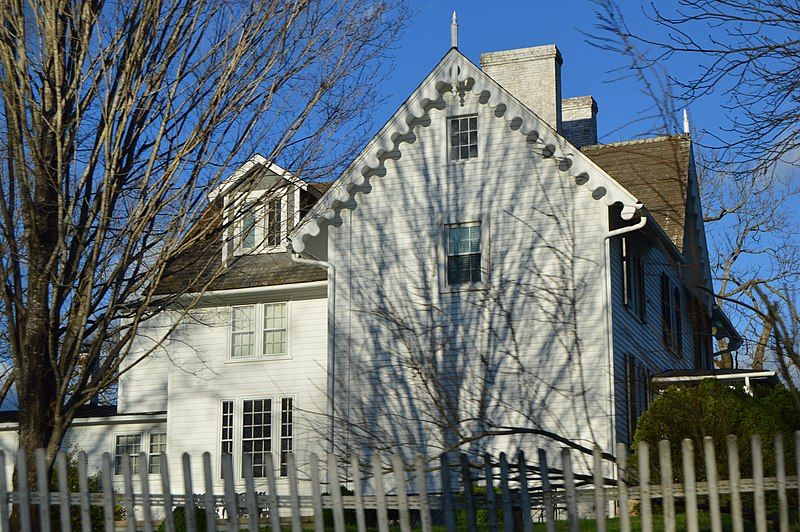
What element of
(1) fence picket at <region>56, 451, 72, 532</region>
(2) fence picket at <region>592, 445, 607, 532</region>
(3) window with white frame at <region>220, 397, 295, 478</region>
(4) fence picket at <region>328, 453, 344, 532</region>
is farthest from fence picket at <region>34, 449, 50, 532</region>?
(3) window with white frame at <region>220, 397, 295, 478</region>

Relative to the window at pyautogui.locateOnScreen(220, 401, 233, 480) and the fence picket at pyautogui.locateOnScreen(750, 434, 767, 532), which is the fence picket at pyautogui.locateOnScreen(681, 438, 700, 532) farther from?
the window at pyautogui.locateOnScreen(220, 401, 233, 480)

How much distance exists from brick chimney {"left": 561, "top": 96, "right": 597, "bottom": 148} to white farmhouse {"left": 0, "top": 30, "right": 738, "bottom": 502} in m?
4.84

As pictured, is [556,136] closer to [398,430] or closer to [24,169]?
[398,430]

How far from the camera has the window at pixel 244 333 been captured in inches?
955

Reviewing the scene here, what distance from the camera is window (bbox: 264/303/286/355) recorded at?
24.1m

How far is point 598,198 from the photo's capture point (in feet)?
66.8

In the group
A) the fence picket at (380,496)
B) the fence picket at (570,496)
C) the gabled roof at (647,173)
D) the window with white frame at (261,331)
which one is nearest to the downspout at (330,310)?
the window with white frame at (261,331)

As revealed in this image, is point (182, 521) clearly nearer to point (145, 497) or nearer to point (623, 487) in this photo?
point (145, 497)

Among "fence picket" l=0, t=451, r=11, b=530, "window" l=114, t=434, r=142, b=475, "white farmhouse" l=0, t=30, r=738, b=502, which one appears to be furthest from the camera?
"window" l=114, t=434, r=142, b=475

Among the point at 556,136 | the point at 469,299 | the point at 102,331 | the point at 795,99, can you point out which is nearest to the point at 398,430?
the point at 469,299

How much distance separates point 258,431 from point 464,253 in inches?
247

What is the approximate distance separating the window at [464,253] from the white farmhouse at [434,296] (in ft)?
0.10

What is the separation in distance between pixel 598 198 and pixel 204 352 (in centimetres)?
977

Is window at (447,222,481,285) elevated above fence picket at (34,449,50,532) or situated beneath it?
elevated above
